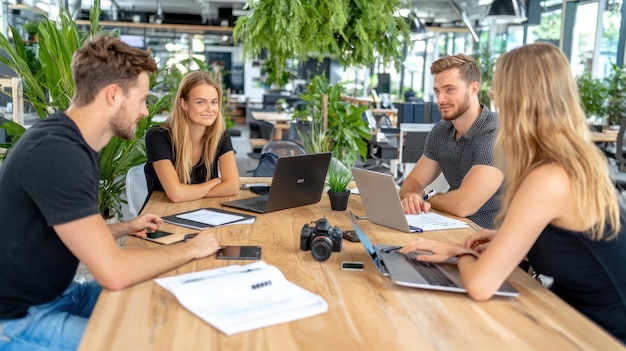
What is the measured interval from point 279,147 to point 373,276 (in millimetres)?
3172

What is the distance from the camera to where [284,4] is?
393 cm

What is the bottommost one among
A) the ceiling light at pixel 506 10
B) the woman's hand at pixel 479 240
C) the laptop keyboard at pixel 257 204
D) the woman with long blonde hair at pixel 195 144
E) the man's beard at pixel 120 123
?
the laptop keyboard at pixel 257 204

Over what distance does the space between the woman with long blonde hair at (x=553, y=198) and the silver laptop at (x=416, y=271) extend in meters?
0.05

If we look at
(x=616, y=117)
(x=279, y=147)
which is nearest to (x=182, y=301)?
(x=279, y=147)

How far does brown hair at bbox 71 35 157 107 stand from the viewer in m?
1.97

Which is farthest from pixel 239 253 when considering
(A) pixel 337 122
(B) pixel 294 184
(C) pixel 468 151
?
(A) pixel 337 122

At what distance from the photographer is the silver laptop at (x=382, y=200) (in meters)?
2.45

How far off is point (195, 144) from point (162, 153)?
28 cm

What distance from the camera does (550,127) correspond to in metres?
1.88

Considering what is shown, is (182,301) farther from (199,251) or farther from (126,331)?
(199,251)

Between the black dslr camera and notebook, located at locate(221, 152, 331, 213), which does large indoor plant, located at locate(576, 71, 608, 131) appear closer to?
notebook, located at locate(221, 152, 331, 213)

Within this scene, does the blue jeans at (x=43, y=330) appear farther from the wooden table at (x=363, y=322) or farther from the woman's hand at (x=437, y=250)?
the woman's hand at (x=437, y=250)

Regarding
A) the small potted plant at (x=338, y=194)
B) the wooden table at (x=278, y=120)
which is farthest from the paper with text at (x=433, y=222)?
the wooden table at (x=278, y=120)

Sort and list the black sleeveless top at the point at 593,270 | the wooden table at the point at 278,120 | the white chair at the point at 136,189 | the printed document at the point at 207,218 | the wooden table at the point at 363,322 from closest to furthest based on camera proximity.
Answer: the wooden table at the point at 363,322
the black sleeveless top at the point at 593,270
the printed document at the point at 207,218
the white chair at the point at 136,189
the wooden table at the point at 278,120
